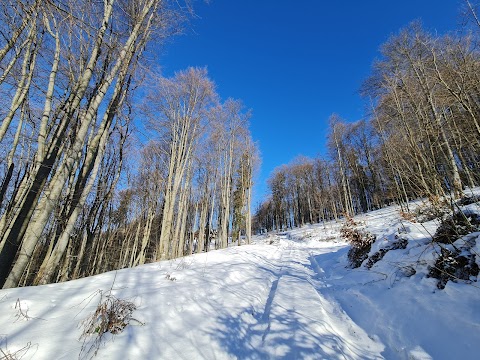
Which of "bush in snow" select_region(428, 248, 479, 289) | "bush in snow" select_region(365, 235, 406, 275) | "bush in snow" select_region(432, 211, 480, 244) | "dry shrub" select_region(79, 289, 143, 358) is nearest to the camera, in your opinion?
"dry shrub" select_region(79, 289, 143, 358)

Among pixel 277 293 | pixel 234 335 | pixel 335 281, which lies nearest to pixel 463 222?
pixel 335 281

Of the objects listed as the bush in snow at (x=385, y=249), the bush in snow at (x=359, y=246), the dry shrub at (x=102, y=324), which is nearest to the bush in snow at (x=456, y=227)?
the bush in snow at (x=385, y=249)

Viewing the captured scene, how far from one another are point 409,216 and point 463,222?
219 cm

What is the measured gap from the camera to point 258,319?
3492mm

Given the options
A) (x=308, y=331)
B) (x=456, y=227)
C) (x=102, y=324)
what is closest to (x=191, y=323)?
(x=102, y=324)

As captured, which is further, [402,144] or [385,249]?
[385,249]

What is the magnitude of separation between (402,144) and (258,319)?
408 cm

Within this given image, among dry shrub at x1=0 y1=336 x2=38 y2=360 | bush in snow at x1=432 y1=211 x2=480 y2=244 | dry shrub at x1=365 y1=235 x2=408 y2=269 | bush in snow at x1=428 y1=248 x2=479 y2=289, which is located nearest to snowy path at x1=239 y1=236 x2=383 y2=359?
bush in snow at x1=428 y1=248 x2=479 y2=289

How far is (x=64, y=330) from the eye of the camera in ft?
7.47

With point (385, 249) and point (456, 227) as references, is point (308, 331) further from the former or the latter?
point (385, 249)

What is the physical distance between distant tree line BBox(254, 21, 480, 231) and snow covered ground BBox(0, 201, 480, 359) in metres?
1.32

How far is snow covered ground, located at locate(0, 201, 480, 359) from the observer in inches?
87.6

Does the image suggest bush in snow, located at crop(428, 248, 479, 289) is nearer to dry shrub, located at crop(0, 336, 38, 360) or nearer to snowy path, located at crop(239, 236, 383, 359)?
snowy path, located at crop(239, 236, 383, 359)

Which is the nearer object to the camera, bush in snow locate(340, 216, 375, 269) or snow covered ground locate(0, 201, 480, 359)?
snow covered ground locate(0, 201, 480, 359)
